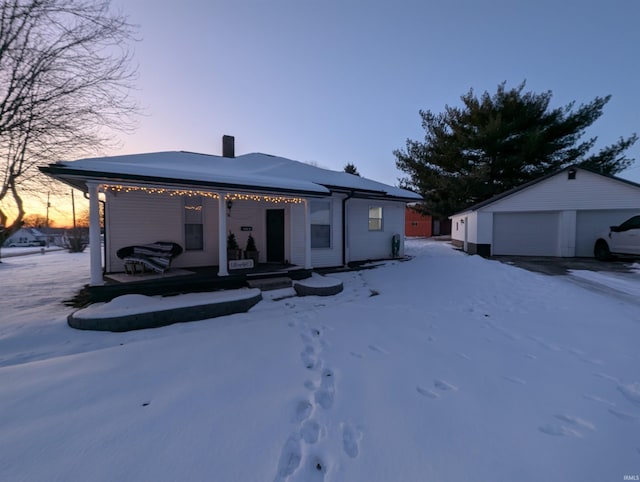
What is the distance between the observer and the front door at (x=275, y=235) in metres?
9.41

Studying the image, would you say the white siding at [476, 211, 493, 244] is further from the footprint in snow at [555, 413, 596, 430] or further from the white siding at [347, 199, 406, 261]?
the footprint in snow at [555, 413, 596, 430]

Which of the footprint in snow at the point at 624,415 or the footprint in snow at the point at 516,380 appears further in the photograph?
the footprint in snow at the point at 516,380

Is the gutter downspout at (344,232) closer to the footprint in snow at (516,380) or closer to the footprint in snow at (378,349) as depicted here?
the footprint in snow at (378,349)

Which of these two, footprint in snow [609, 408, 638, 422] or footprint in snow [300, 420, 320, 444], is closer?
footprint in snow [300, 420, 320, 444]

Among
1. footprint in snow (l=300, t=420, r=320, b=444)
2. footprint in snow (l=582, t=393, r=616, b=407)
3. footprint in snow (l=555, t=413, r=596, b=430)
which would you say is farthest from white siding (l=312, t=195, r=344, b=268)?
footprint in snow (l=555, t=413, r=596, b=430)

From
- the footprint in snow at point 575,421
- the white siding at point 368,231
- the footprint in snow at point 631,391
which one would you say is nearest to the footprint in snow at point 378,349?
the footprint in snow at point 575,421

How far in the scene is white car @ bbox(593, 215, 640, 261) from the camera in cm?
1085

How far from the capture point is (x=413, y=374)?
9.95 ft

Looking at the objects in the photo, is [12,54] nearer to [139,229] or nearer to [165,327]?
[139,229]

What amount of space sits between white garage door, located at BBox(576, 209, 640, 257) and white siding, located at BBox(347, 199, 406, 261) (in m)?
9.36

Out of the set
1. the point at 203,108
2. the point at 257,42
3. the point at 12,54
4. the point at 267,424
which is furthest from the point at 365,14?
the point at 267,424

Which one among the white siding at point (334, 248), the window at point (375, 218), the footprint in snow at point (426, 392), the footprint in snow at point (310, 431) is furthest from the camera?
the window at point (375, 218)

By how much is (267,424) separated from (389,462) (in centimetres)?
96

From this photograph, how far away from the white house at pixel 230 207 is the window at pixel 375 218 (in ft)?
0.14
